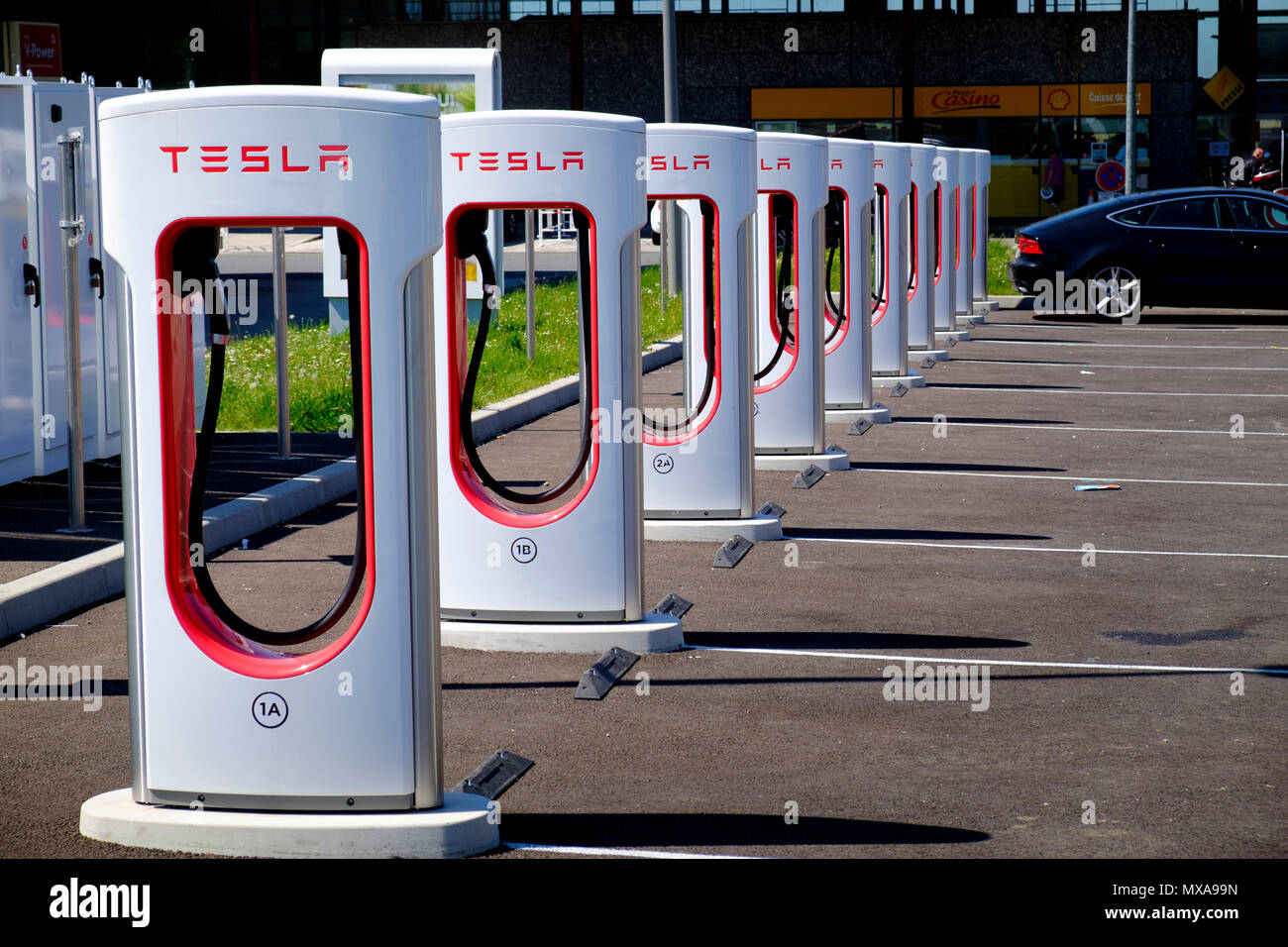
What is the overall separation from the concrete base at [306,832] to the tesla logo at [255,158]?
5.15 ft

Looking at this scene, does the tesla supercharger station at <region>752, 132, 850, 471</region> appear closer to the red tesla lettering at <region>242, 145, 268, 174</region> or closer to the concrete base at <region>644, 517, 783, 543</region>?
the concrete base at <region>644, 517, 783, 543</region>

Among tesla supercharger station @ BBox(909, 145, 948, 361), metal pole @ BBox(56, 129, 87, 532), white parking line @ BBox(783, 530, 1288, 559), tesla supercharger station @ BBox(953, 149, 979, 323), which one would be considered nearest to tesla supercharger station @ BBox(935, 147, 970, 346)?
tesla supercharger station @ BBox(953, 149, 979, 323)

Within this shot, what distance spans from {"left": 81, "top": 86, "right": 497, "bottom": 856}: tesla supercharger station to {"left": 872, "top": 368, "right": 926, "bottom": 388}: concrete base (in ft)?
34.1

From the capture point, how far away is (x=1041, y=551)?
336 inches

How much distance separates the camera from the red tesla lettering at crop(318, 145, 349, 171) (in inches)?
175

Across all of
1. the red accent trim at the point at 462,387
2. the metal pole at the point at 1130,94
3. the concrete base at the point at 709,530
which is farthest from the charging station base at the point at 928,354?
the metal pole at the point at 1130,94

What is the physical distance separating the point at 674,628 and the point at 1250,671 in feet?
6.52

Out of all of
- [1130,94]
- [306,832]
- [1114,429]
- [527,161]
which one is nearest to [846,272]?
[1114,429]

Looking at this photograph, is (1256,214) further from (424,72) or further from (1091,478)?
(1091,478)

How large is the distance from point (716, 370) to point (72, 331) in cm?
293

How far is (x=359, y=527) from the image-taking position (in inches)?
183

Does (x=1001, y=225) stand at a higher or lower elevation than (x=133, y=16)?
lower
